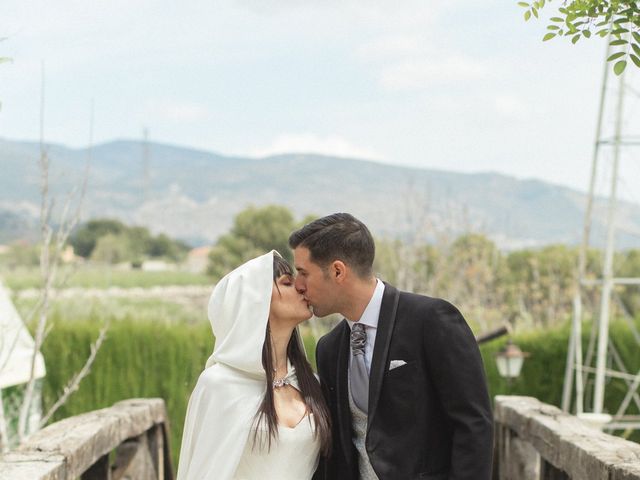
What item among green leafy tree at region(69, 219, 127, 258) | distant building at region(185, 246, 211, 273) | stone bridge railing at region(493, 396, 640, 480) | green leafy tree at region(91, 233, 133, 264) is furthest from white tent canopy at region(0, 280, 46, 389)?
distant building at region(185, 246, 211, 273)

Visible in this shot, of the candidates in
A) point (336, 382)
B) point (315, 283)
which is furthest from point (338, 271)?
point (336, 382)

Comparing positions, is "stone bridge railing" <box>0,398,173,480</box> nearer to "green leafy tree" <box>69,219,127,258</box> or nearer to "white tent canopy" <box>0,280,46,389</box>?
"white tent canopy" <box>0,280,46,389</box>

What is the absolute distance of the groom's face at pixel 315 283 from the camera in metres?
3.53

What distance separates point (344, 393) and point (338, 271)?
1.46 ft

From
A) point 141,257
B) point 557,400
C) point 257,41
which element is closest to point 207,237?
point 257,41

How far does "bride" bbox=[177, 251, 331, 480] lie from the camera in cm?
366

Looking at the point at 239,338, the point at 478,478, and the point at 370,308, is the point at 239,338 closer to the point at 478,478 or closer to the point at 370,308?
the point at 370,308

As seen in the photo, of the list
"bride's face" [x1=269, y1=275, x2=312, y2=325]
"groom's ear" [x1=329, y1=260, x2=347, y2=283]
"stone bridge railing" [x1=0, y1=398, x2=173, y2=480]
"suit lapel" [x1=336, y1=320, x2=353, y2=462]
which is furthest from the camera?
"stone bridge railing" [x1=0, y1=398, x2=173, y2=480]

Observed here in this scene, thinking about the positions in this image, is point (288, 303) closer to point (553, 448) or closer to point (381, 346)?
point (381, 346)

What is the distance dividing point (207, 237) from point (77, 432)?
16566cm

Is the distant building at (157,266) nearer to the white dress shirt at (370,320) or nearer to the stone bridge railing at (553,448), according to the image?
the stone bridge railing at (553,448)

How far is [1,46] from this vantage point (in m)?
4.34

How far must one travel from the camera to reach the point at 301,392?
12.5ft

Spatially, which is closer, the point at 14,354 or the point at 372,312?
the point at 372,312
